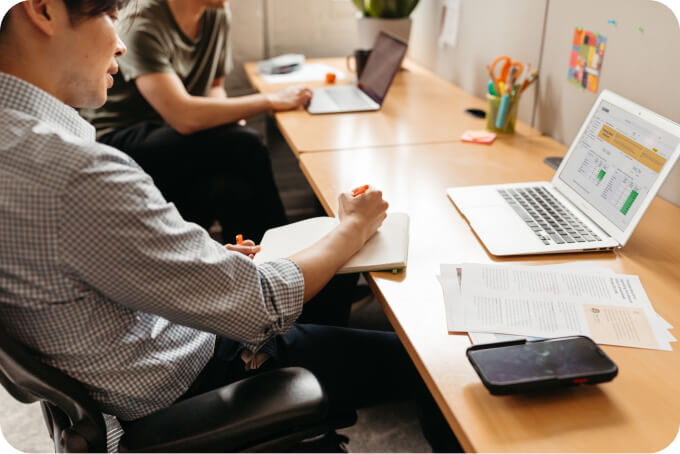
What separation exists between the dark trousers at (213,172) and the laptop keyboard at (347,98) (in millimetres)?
312

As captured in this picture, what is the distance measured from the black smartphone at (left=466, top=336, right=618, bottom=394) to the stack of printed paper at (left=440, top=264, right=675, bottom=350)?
5 cm

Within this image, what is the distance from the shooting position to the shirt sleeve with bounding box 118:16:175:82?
1.83 metres

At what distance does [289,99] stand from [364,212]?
100 centimetres

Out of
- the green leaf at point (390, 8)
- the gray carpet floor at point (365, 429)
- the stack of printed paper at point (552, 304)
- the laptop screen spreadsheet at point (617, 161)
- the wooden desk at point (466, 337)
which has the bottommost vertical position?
the gray carpet floor at point (365, 429)

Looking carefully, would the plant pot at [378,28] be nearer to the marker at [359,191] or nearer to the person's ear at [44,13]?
the marker at [359,191]

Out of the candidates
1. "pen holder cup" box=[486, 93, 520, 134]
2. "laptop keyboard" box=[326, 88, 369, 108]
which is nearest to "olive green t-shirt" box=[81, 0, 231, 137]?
"laptop keyboard" box=[326, 88, 369, 108]

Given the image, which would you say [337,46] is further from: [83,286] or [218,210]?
[83,286]

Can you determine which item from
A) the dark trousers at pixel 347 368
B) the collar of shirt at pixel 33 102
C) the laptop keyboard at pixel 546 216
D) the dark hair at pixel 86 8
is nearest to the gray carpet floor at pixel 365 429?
the dark trousers at pixel 347 368

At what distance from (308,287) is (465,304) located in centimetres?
26

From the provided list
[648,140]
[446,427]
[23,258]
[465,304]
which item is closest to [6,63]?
[23,258]

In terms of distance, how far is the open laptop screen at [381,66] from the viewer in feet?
6.57

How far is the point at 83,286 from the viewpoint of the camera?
0.77 metres

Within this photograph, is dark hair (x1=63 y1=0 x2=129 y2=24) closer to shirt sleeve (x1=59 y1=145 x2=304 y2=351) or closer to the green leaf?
shirt sleeve (x1=59 y1=145 x2=304 y2=351)

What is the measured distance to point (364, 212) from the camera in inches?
44.3
